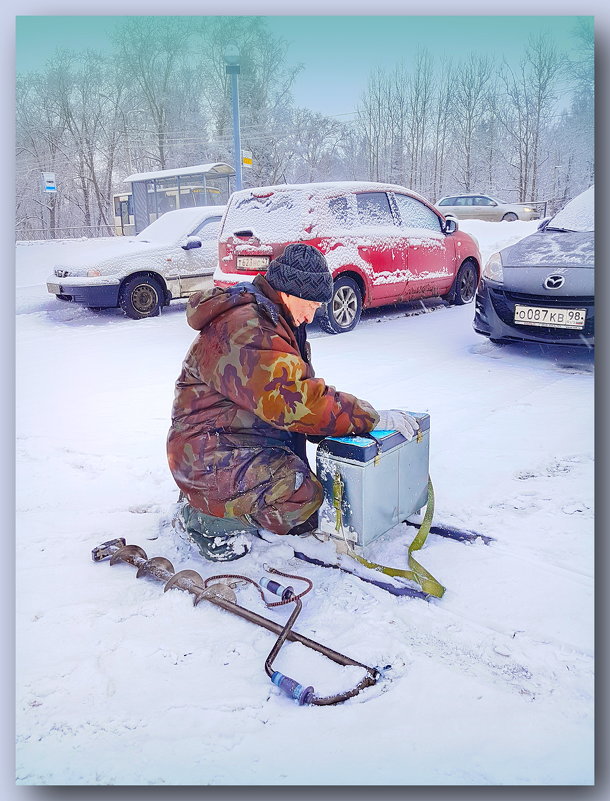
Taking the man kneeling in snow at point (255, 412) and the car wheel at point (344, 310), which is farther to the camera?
the car wheel at point (344, 310)

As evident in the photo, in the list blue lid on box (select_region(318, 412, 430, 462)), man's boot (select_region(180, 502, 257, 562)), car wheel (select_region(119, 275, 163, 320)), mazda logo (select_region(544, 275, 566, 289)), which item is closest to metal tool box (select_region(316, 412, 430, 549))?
blue lid on box (select_region(318, 412, 430, 462))

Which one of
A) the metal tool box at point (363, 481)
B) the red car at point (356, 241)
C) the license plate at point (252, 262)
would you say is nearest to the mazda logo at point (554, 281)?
the red car at point (356, 241)

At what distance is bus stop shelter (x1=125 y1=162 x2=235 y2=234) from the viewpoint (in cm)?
233

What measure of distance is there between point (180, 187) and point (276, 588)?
56.5 inches

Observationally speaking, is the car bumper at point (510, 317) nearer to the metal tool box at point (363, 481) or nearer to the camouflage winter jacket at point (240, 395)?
the metal tool box at point (363, 481)

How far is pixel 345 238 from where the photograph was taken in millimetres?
2875

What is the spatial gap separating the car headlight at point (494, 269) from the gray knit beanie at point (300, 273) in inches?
48.0

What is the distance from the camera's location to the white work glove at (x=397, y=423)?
1871mm

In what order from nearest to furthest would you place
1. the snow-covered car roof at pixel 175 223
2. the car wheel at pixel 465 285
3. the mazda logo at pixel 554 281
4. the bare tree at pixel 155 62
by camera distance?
1. the bare tree at pixel 155 62
2. the mazda logo at pixel 554 281
3. the snow-covered car roof at pixel 175 223
4. the car wheel at pixel 465 285

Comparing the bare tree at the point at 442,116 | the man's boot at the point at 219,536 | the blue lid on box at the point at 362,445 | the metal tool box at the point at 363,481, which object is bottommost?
the man's boot at the point at 219,536

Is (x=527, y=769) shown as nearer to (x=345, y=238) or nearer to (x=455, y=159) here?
(x=455, y=159)

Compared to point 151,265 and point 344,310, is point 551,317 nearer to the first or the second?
point 344,310

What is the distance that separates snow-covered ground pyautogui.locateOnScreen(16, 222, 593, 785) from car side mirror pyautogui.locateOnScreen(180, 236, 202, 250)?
290 mm

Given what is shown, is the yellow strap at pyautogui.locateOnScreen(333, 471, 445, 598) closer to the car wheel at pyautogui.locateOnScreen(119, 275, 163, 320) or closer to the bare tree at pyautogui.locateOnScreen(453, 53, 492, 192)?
the car wheel at pyautogui.locateOnScreen(119, 275, 163, 320)
